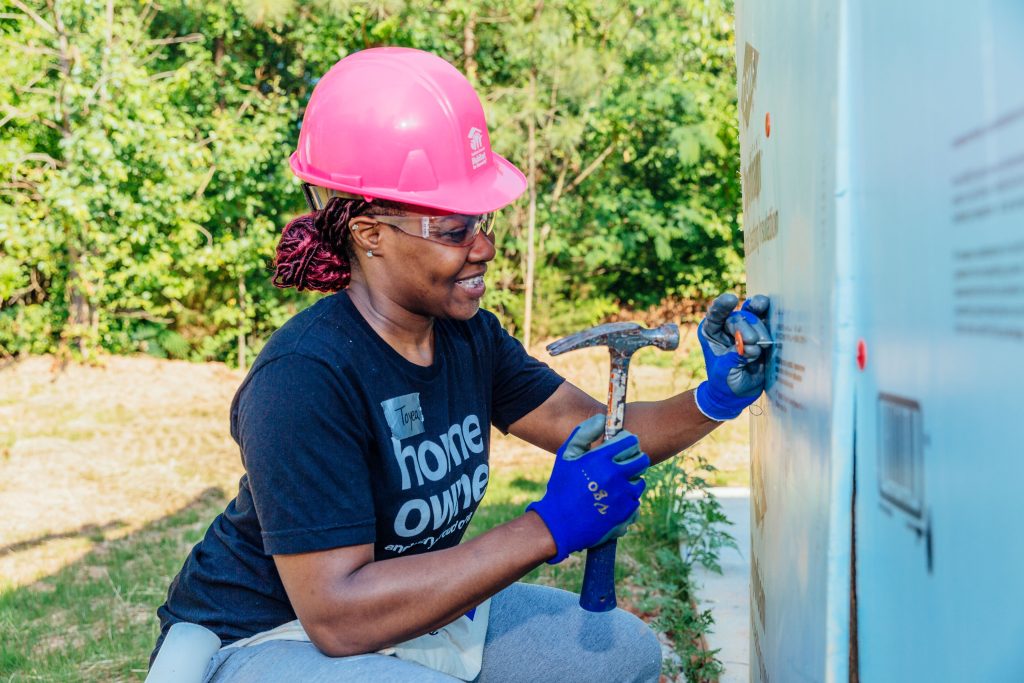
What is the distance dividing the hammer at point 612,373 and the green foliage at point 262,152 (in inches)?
296

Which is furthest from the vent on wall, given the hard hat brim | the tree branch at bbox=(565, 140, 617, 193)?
the tree branch at bbox=(565, 140, 617, 193)

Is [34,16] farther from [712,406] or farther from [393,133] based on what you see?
[712,406]

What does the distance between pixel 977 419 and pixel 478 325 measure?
5.30 ft

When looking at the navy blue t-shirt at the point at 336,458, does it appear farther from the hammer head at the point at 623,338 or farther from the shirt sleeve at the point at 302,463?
the hammer head at the point at 623,338

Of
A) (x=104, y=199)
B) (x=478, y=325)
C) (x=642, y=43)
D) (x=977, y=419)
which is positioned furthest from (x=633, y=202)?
(x=977, y=419)

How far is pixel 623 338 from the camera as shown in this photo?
1.94m

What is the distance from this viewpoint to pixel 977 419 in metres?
0.80

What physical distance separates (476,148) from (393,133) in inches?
8.1

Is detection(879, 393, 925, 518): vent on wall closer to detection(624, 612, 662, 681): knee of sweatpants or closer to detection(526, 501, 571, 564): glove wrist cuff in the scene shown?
detection(526, 501, 571, 564): glove wrist cuff

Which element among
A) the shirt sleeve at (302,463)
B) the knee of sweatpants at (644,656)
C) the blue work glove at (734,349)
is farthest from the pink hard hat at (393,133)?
the knee of sweatpants at (644,656)

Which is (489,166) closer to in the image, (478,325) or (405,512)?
(478,325)

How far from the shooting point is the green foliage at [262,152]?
9758 millimetres

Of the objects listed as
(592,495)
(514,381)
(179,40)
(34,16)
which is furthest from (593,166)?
(592,495)

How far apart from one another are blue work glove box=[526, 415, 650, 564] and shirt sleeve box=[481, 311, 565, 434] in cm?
58
